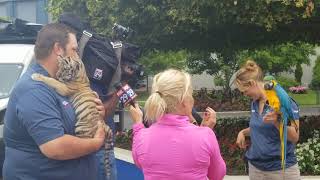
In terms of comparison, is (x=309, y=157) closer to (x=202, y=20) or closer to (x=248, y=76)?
(x=202, y=20)

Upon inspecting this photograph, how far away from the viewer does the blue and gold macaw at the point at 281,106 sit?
458 centimetres

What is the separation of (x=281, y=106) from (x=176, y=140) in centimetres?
155

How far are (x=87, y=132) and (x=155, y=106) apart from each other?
1.38 ft

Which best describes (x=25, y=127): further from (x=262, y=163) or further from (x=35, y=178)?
(x=262, y=163)

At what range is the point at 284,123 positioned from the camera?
4598 millimetres

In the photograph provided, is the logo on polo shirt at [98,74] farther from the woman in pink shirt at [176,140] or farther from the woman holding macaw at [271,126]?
the woman holding macaw at [271,126]

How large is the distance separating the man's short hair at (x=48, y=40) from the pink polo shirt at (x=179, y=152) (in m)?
0.71

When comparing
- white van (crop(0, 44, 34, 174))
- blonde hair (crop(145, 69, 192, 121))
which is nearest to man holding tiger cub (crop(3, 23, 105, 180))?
blonde hair (crop(145, 69, 192, 121))

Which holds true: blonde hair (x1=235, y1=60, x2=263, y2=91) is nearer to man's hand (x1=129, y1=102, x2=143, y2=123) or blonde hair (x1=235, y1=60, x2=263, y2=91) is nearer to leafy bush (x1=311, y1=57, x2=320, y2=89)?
man's hand (x1=129, y1=102, x2=143, y2=123)

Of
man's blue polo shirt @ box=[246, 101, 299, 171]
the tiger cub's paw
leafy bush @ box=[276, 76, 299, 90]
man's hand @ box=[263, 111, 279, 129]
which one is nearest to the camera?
the tiger cub's paw

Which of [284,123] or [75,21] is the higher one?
[75,21]

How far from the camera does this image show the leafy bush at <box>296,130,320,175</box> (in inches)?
326

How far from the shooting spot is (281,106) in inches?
180

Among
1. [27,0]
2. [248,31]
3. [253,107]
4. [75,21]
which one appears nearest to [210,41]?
[248,31]
